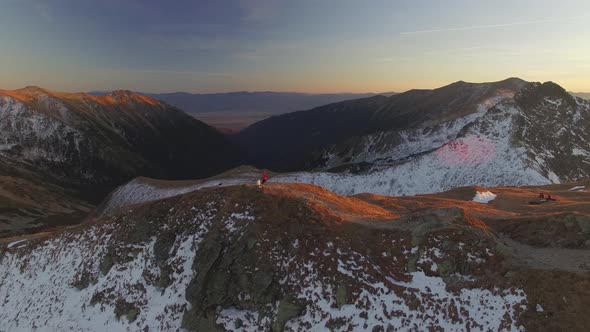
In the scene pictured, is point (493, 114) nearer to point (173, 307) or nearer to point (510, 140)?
point (510, 140)

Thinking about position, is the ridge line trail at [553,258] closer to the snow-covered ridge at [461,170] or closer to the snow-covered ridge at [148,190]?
the snow-covered ridge at [461,170]

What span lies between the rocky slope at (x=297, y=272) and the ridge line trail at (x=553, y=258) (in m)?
0.19

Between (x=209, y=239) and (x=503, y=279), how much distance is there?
699 inches

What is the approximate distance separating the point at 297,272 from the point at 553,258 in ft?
46.7

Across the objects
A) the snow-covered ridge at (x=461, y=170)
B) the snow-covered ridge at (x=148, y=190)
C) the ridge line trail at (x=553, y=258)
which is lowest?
the snow-covered ridge at (x=148, y=190)

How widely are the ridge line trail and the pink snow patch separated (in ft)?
231

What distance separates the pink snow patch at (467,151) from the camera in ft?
290

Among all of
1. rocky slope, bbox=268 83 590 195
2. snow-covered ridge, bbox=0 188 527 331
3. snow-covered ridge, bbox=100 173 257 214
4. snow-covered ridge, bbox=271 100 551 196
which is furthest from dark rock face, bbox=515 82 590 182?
snow-covered ridge, bbox=0 188 527 331

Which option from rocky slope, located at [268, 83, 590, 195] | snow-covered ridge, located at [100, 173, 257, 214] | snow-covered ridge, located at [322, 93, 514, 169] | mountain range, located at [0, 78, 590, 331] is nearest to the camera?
mountain range, located at [0, 78, 590, 331]

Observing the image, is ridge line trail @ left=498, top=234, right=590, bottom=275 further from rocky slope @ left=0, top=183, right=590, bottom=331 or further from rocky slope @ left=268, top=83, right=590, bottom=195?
rocky slope @ left=268, top=83, right=590, bottom=195

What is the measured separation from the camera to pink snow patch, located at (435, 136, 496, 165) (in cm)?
8824

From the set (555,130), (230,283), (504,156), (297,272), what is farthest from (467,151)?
(230,283)

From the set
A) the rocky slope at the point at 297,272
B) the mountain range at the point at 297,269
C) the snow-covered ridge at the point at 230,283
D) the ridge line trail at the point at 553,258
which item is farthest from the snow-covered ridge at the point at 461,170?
the snow-covered ridge at the point at 230,283

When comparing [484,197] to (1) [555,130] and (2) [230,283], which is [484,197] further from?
(1) [555,130]
